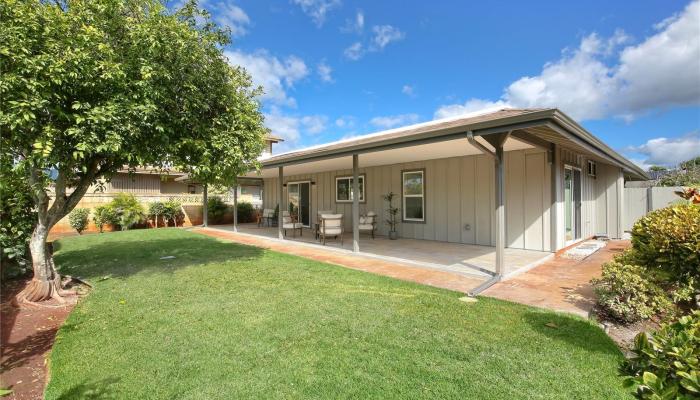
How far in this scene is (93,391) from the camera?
8.37 feet

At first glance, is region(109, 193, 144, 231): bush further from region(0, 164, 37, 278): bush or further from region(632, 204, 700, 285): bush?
region(632, 204, 700, 285): bush

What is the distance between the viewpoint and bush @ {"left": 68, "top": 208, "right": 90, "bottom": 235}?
1340cm

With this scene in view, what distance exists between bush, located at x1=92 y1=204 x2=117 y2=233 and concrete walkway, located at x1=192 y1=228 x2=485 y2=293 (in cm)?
868

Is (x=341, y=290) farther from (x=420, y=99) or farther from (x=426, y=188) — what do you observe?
(x=420, y=99)

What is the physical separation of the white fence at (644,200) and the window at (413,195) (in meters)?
7.51

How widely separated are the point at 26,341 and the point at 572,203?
35.2 feet

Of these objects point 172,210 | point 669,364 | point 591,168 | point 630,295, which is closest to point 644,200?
point 591,168

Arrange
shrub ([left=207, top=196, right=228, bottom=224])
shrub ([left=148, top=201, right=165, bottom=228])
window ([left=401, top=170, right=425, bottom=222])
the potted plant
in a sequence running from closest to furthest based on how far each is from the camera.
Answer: window ([left=401, top=170, right=425, bottom=222]) → the potted plant → shrub ([left=148, top=201, right=165, bottom=228]) → shrub ([left=207, top=196, right=228, bottom=224])

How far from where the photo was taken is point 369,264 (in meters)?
6.96

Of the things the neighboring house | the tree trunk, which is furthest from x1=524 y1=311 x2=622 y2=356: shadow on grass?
the tree trunk

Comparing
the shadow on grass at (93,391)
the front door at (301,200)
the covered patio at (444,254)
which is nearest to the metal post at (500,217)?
the covered patio at (444,254)

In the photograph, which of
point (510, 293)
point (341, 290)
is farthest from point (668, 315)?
point (341, 290)

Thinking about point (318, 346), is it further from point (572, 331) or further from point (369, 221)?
point (369, 221)

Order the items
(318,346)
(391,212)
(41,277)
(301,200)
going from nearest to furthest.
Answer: (318,346), (41,277), (391,212), (301,200)
